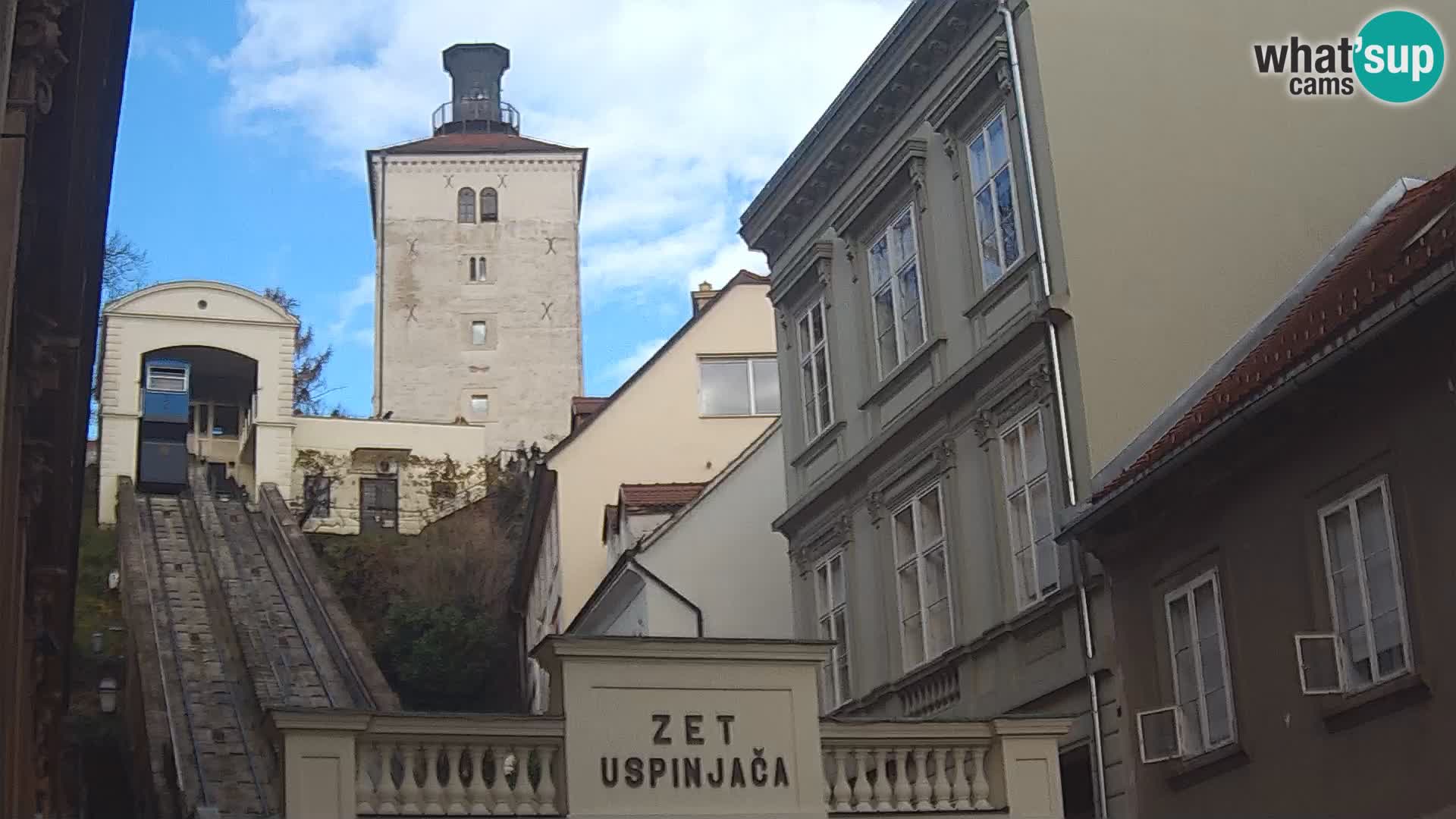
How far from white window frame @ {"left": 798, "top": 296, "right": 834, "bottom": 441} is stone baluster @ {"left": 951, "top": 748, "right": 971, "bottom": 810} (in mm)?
9845

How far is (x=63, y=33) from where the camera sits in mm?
11789

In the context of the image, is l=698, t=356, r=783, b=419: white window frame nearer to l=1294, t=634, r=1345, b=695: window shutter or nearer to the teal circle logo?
the teal circle logo

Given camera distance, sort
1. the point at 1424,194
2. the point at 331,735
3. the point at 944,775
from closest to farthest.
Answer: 1. the point at 331,735
2. the point at 944,775
3. the point at 1424,194

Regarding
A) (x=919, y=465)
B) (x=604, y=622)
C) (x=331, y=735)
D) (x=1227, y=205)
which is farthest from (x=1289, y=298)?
(x=604, y=622)

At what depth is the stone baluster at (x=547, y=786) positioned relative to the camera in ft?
45.4

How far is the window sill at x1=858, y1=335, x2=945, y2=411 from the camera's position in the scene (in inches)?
846

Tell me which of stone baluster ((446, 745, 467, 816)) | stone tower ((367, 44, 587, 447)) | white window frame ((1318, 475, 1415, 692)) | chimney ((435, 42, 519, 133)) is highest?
chimney ((435, 42, 519, 133))

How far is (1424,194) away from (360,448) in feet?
154

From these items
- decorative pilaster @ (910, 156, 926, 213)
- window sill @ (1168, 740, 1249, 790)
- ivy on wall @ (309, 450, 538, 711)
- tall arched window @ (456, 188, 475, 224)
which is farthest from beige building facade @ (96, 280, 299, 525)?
window sill @ (1168, 740, 1249, 790)

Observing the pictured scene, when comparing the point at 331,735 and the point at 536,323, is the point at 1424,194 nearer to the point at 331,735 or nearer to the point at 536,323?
the point at 331,735

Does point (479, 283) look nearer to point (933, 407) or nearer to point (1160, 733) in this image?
point (933, 407)

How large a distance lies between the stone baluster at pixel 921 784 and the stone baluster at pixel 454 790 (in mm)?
3436

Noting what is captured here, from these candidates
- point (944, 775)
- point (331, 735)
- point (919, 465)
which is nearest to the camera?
point (331, 735)

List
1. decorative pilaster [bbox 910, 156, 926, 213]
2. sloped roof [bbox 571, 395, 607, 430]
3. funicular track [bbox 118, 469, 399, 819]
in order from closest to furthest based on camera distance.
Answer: decorative pilaster [bbox 910, 156, 926, 213] → funicular track [bbox 118, 469, 399, 819] → sloped roof [bbox 571, 395, 607, 430]
